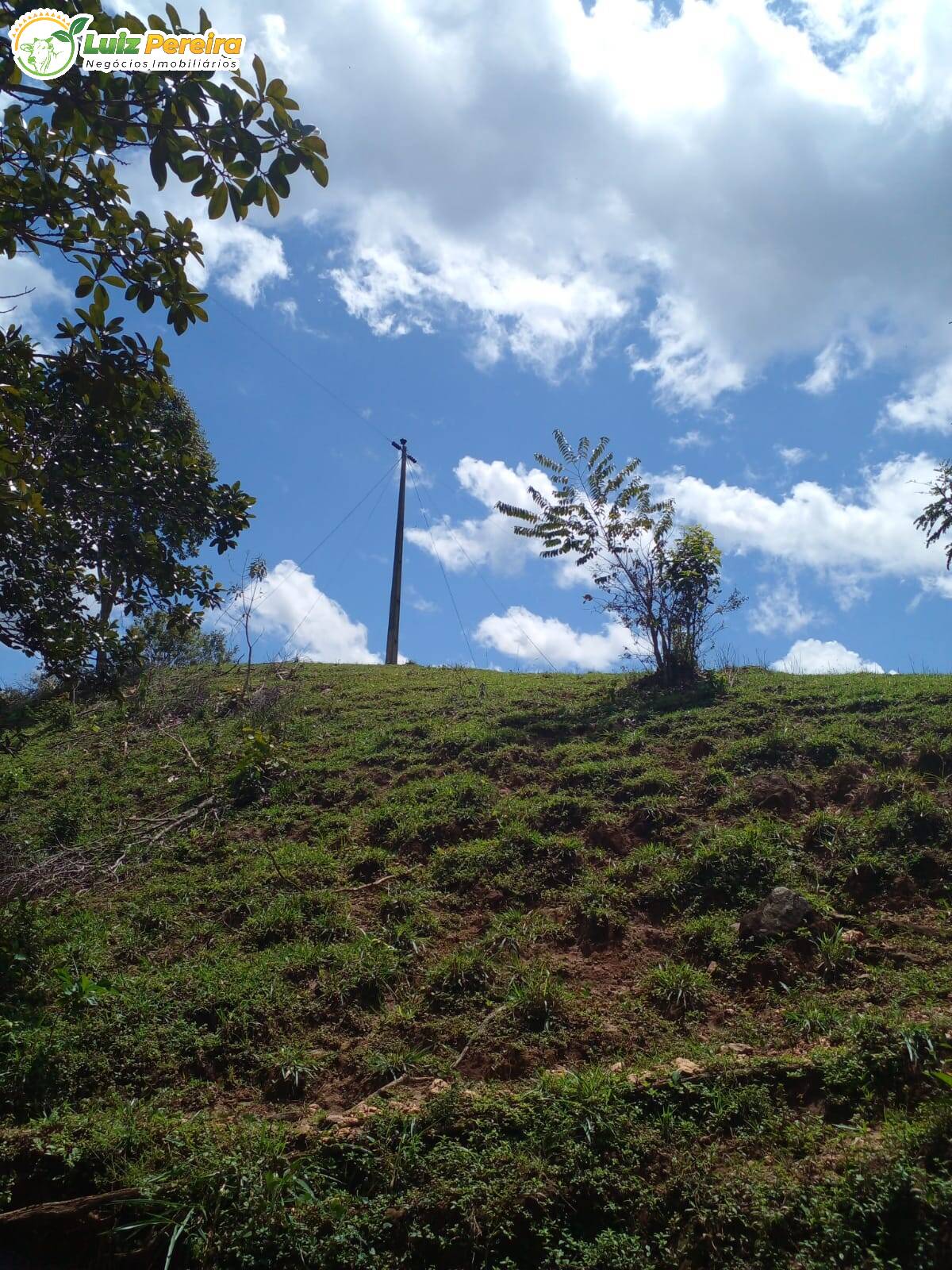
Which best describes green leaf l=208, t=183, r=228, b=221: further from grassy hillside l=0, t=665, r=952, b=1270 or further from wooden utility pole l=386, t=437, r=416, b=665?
wooden utility pole l=386, t=437, r=416, b=665

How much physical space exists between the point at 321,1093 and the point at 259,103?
4.77 metres

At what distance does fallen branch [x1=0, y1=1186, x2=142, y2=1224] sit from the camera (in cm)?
337

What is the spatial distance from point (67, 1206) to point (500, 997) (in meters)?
2.25

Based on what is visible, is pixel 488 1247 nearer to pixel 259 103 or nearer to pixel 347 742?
pixel 259 103

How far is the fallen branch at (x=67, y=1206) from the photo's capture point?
337 cm

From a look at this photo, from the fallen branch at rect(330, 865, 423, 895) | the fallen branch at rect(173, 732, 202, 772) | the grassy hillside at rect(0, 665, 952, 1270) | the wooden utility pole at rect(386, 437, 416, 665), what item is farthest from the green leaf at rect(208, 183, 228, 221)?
the wooden utility pole at rect(386, 437, 416, 665)

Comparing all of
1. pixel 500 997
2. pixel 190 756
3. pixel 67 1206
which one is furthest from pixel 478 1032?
pixel 190 756

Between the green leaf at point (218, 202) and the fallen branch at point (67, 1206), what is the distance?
14.0 ft

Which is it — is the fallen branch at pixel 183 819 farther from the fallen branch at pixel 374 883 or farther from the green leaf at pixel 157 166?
the green leaf at pixel 157 166

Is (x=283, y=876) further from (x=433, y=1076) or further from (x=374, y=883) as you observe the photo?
(x=433, y=1076)

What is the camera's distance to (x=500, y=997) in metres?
4.74

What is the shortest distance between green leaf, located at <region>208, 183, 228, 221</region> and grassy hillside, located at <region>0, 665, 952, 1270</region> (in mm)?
3999

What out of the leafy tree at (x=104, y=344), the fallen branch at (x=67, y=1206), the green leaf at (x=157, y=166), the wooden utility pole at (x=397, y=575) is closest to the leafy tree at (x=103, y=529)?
the leafy tree at (x=104, y=344)

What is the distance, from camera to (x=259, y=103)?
12.8 ft
